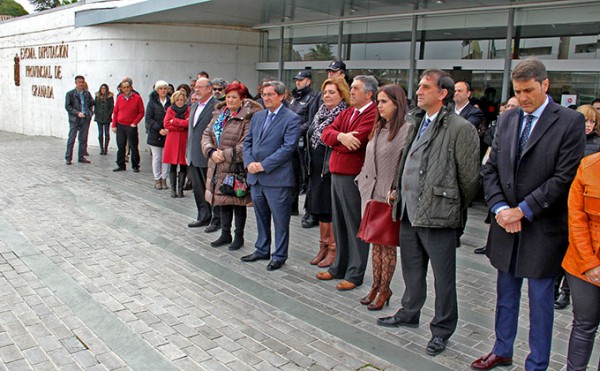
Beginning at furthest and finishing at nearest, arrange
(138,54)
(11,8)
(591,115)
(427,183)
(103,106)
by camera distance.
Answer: (11,8) → (138,54) → (103,106) → (591,115) → (427,183)

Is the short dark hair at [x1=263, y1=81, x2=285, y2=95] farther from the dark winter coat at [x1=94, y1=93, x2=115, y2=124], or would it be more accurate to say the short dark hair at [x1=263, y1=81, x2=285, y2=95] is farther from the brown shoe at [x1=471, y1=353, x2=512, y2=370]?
the dark winter coat at [x1=94, y1=93, x2=115, y2=124]

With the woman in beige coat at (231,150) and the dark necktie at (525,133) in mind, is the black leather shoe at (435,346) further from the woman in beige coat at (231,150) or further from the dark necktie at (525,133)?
the woman in beige coat at (231,150)

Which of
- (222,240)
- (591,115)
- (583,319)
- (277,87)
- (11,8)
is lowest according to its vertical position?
(222,240)

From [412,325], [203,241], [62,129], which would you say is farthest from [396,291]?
[62,129]

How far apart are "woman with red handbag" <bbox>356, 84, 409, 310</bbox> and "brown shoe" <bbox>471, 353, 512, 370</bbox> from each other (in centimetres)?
107

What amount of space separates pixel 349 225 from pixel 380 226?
2.51ft

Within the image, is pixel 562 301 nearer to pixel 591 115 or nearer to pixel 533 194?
pixel 591 115

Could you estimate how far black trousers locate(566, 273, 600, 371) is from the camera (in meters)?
3.07

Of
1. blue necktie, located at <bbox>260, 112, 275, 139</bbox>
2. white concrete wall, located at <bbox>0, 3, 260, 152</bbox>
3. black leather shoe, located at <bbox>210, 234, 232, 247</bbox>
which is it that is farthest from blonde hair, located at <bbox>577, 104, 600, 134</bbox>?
white concrete wall, located at <bbox>0, 3, 260, 152</bbox>

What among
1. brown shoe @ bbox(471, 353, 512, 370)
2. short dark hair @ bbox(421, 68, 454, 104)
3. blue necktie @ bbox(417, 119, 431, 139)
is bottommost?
brown shoe @ bbox(471, 353, 512, 370)

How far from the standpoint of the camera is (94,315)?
14.4ft

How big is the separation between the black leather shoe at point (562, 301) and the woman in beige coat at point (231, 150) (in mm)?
3256

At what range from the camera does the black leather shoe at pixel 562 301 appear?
4828 millimetres

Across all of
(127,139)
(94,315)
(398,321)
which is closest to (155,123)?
(127,139)
